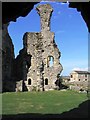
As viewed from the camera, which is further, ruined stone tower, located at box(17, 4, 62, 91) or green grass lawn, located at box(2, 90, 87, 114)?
ruined stone tower, located at box(17, 4, 62, 91)

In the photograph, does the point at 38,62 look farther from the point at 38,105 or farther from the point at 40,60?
the point at 38,105

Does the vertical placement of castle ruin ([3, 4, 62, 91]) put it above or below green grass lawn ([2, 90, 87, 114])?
above

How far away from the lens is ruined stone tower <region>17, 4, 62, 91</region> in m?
49.1

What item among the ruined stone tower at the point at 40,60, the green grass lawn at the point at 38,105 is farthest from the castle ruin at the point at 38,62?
the green grass lawn at the point at 38,105

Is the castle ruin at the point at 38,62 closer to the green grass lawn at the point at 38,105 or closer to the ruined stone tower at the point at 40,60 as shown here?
the ruined stone tower at the point at 40,60

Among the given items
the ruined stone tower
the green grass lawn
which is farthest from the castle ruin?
the green grass lawn

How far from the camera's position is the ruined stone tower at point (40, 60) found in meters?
49.1

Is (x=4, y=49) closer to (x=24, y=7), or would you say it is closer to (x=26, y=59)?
(x=26, y=59)

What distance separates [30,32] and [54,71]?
6668 mm

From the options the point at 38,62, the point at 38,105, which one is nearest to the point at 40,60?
the point at 38,62

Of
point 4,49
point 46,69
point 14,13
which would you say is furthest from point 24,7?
point 46,69

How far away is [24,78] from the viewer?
160 feet

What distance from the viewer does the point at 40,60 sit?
162ft

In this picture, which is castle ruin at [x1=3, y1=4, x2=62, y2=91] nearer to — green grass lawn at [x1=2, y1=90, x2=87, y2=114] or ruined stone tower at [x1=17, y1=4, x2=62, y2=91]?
ruined stone tower at [x1=17, y1=4, x2=62, y2=91]
